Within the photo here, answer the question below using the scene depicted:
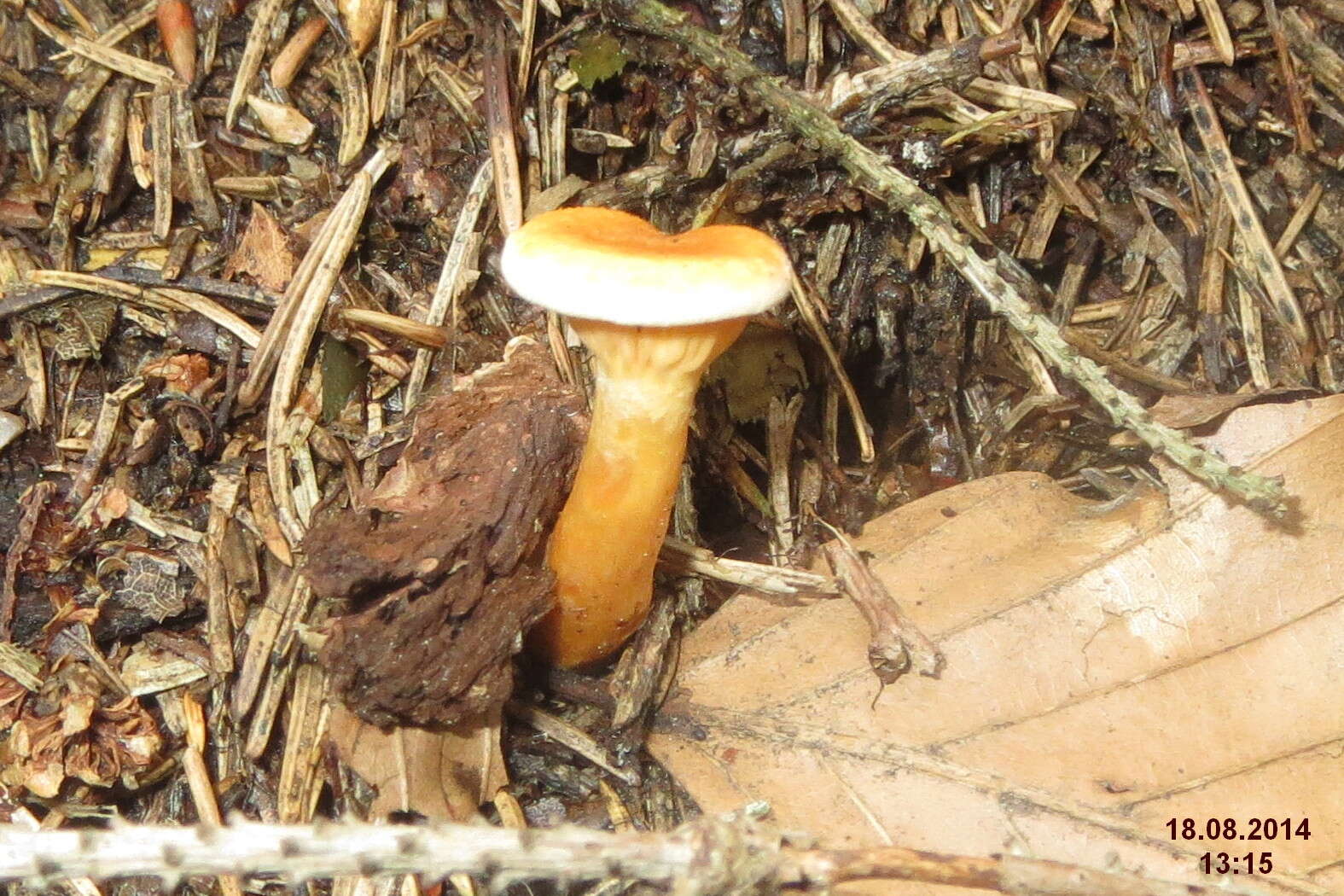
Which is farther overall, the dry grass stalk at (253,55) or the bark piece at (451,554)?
the dry grass stalk at (253,55)

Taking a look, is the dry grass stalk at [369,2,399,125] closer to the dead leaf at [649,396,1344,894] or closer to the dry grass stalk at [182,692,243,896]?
the dry grass stalk at [182,692,243,896]

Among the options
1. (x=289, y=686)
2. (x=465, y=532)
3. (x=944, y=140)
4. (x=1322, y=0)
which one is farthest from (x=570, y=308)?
(x=1322, y=0)

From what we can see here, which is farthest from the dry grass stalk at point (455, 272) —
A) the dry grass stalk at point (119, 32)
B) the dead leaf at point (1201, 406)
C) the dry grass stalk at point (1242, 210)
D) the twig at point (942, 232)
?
the dry grass stalk at point (1242, 210)

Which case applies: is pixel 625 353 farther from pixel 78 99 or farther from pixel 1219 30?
pixel 1219 30

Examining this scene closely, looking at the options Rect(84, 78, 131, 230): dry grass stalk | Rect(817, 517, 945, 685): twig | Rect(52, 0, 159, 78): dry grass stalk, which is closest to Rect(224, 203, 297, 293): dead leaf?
Rect(84, 78, 131, 230): dry grass stalk

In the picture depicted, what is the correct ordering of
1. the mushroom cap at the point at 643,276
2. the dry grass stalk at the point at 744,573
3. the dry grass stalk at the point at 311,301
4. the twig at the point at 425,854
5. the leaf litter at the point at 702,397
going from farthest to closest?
the dry grass stalk at the point at 311,301 → the dry grass stalk at the point at 744,573 → the leaf litter at the point at 702,397 → the mushroom cap at the point at 643,276 → the twig at the point at 425,854

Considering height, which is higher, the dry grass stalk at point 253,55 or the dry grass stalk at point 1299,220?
the dry grass stalk at point 253,55

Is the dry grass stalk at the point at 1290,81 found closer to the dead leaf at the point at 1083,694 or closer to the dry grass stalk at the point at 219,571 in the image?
the dead leaf at the point at 1083,694

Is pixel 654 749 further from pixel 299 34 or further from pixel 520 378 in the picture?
pixel 299 34
